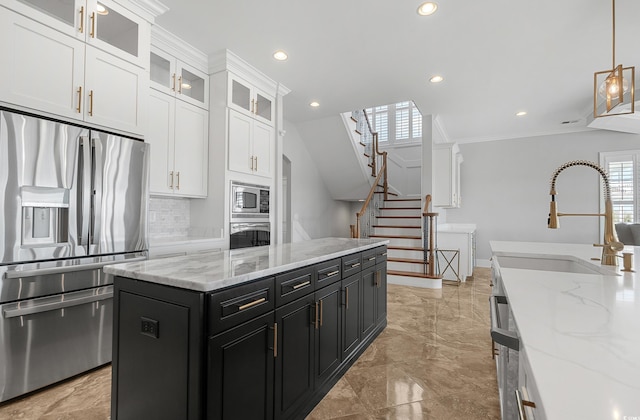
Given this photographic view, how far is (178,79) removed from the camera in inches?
133

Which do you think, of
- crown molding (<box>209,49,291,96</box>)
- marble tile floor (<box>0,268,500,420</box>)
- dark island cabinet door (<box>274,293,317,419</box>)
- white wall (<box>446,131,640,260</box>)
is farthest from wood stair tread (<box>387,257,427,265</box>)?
dark island cabinet door (<box>274,293,317,419</box>)

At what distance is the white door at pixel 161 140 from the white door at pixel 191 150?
0.25ft

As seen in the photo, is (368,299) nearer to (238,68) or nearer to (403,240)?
(238,68)

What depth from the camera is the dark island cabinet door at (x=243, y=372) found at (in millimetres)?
Answer: 1282

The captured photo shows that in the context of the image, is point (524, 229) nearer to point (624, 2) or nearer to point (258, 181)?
point (624, 2)

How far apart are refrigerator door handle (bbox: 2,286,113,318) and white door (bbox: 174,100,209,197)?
1.27 meters

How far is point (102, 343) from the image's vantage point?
2408 mm

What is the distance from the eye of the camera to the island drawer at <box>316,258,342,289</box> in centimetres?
203

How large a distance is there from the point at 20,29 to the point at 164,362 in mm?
2316

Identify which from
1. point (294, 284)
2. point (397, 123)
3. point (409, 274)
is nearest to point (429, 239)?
point (409, 274)

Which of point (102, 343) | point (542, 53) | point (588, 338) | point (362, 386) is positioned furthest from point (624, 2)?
point (102, 343)

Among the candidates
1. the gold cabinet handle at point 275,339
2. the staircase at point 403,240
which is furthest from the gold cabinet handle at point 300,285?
the staircase at point 403,240

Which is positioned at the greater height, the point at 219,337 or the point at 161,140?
the point at 161,140

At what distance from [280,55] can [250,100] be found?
0.70 m
